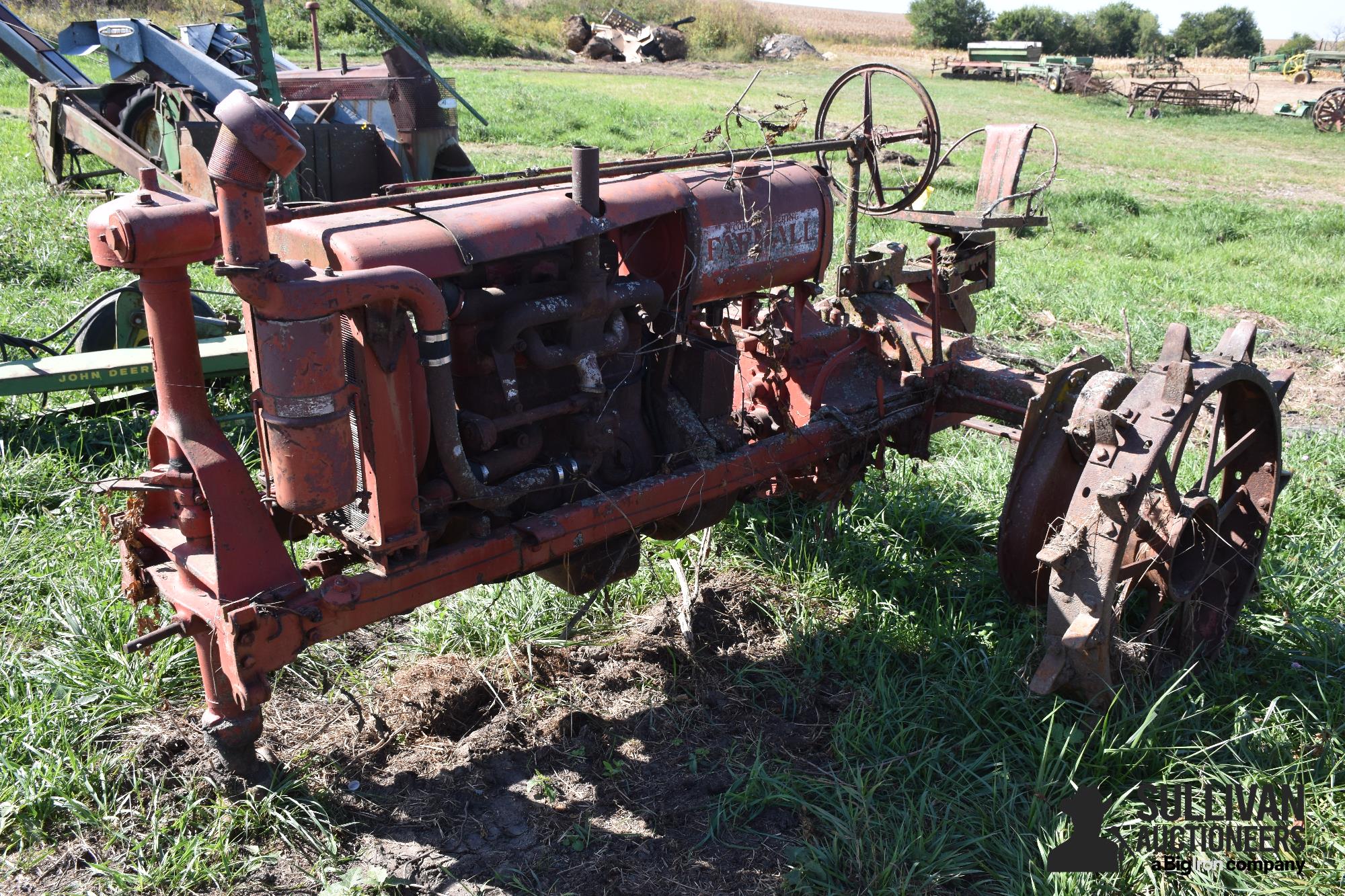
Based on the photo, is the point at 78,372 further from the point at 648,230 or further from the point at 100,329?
the point at 648,230

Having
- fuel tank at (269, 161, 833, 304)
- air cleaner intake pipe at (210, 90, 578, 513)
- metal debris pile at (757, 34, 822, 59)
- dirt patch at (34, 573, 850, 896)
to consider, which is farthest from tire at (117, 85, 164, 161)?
metal debris pile at (757, 34, 822, 59)

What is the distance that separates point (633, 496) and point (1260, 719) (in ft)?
7.01

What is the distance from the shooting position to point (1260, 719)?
11.0 ft

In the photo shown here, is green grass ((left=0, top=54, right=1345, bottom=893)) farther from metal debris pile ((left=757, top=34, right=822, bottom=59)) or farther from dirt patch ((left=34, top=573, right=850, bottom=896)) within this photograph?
metal debris pile ((left=757, top=34, right=822, bottom=59))

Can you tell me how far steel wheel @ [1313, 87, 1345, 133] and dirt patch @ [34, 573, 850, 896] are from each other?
2647cm

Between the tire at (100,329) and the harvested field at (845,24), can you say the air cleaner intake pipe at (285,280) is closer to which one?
the tire at (100,329)

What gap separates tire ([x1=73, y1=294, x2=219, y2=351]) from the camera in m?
5.48

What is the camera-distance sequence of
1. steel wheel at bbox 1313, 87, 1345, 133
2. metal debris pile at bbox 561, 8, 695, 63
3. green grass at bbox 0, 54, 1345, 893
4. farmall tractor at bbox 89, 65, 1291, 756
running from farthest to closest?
1. metal debris pile at bbox 561, 8, 695, 63
2. steel wheel at bbox 1313, 87, 1345, 133
3. green grass at bbox 0, 54, 1345, 893
4. farmall tractor at bbox 89, 65, 1291, 756

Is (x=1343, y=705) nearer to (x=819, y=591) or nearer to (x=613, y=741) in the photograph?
(x=819, y=591)

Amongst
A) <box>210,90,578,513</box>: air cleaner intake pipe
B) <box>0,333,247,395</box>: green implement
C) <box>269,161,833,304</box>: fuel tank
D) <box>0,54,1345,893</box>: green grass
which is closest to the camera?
<box>210,90,578,513</box>: air cleaner intake pipe

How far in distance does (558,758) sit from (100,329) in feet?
12.6

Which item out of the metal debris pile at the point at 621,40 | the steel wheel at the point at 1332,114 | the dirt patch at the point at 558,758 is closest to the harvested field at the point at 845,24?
the metal debris pile at the point at 621,40

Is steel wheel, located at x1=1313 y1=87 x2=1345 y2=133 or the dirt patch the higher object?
steel wheel, located at x1=1313 y1=87 x2=1345 y2=133

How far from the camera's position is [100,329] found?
554 cm
